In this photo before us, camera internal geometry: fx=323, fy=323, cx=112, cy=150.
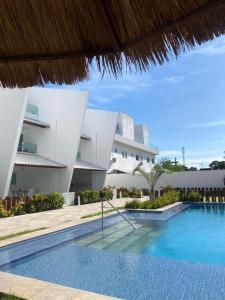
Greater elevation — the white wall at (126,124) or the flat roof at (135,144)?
the white wall at (126,124)

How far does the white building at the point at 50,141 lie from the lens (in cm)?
2039

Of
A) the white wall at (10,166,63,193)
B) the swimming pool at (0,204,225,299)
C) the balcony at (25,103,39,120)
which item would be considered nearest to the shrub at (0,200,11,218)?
the swimming pool at (0,204,225,299)

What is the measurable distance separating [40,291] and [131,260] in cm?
417

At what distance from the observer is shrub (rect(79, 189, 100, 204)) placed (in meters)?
26.4

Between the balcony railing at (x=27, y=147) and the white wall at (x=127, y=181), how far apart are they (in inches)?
592

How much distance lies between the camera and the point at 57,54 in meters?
3.88

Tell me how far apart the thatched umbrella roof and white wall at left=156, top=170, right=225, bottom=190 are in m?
33.8

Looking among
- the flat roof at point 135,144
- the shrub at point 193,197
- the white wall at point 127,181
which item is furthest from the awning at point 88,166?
the shrub at point 193,197

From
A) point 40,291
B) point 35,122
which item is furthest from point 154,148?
point 40,291

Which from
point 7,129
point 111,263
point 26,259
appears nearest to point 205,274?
point 111,263

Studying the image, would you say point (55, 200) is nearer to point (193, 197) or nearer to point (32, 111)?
point (32, 111)

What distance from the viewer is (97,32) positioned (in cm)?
353

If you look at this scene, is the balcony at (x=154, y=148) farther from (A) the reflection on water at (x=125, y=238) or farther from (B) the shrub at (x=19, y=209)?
(A) the reflection on water at (x=125, y=238)

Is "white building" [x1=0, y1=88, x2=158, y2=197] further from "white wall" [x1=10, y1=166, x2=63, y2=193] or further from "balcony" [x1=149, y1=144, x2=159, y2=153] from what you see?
"balcony" [x1=149, y1=144, x2=159, y2=153]
